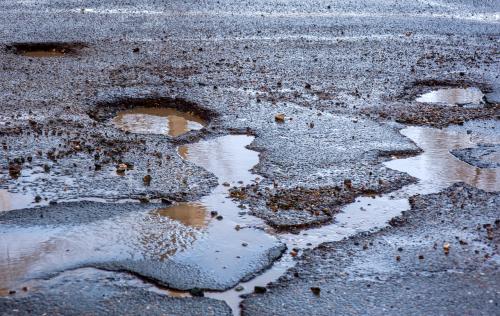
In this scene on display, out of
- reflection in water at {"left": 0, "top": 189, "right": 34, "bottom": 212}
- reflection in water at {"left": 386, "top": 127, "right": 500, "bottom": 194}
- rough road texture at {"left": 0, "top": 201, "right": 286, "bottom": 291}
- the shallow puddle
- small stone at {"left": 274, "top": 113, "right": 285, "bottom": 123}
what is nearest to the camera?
rough road texture at {"left": 0, "top": 201, "right": 286, "bottom": 291}

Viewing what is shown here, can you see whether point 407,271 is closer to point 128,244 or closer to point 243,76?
point 128,244

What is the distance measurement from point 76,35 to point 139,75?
2.17 m

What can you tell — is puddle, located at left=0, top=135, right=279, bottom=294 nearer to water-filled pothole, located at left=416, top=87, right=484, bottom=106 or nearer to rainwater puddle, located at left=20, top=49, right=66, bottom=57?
water-filled pothole, located at left=416, top=87, right=484, bottom=106

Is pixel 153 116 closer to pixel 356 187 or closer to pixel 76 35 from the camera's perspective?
pixel 356 187

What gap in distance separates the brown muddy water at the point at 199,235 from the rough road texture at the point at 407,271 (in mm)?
149

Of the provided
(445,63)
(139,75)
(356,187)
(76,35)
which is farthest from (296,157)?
(76,35)

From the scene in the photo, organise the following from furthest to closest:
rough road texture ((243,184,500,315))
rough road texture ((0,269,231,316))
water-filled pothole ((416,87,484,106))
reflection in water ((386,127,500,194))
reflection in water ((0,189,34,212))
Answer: water-filled pothole ((416,87,484,106)), reflection in water ((386,127,500,194)), reflection in water ((0,189,34,212)), rough road texture ((243,184,500,315)), rough road texture ((0,269,231,316))

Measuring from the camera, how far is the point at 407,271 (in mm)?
4457

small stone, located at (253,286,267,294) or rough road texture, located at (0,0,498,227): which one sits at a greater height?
rough road texture, located at (0,0,498,227)

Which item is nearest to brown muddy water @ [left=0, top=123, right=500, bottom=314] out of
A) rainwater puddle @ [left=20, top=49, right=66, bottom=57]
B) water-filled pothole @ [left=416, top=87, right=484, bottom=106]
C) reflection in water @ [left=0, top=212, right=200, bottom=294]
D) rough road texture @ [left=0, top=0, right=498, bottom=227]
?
reflection in water @ [left=0, top=212, right=200, bottom=294]

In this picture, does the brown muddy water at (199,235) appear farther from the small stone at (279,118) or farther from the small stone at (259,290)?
the small stone at (279,118)

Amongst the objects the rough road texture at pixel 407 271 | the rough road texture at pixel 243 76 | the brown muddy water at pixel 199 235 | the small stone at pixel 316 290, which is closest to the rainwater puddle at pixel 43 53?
the rough road texture at pixel 243 76

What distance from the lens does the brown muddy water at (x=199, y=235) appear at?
4.43 metres

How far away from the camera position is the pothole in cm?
908
